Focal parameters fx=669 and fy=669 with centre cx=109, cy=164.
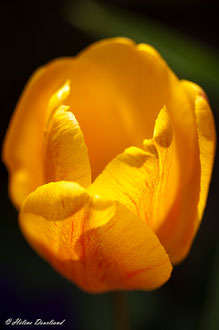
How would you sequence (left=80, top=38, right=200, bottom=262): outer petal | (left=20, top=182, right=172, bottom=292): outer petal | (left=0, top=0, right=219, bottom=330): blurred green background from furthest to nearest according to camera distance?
(left=0, top=0, right=219, bottom=330): blurred green background, (left=80, top=38, right=200, bottom=262): outer petal, (left=20, top=182, right=172, bottom=292): outer petal

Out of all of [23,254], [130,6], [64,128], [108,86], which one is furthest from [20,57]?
[64,128]

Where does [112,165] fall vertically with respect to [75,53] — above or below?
above

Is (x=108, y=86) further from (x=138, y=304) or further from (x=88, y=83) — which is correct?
(x=138, y=304)

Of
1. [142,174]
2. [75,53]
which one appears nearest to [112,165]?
[142,174]

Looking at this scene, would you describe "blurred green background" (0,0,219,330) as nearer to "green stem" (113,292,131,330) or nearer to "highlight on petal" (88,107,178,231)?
"green stem" (113,292,131,330)

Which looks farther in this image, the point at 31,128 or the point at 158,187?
the point at 31,128

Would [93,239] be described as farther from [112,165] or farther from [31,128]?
[31,128]

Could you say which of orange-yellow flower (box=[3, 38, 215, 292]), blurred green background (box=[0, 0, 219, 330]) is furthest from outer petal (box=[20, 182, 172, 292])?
blurred green background (box=[0, 0, 219, 330])

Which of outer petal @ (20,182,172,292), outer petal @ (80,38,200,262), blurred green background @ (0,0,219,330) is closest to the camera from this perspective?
outer petal @ (20,182,172,292)
